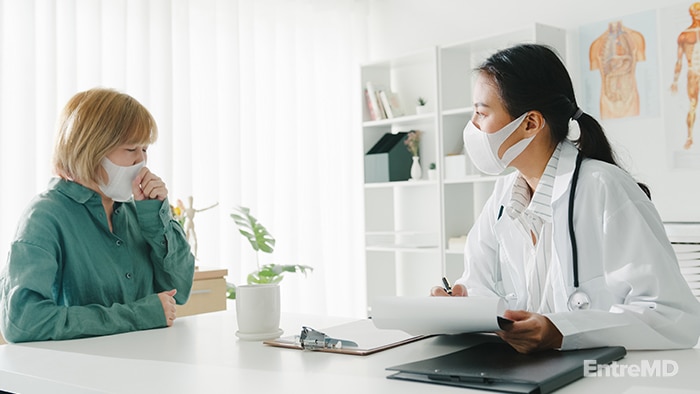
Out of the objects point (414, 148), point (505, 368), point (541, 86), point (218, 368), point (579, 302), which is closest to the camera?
point (505, 368)

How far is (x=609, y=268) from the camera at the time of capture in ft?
4.54

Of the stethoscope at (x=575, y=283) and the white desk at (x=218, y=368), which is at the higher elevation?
the stethoscope at (x=575, y=283)

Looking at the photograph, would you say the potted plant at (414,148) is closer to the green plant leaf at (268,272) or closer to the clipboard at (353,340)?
the green plant leaf at (268,272)

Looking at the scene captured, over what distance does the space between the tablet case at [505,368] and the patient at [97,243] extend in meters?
0.82

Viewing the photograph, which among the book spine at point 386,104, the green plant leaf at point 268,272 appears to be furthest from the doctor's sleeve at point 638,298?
the book spine at point 386,104

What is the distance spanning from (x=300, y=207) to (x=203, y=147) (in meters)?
0.81

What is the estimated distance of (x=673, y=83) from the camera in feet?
10.6

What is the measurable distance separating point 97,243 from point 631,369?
125cm

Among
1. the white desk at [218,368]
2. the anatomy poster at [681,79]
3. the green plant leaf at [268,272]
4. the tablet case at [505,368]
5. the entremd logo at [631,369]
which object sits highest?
the anatomy poster at [681,79]

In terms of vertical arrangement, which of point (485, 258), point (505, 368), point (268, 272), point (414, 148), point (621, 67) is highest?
point (621, 67)

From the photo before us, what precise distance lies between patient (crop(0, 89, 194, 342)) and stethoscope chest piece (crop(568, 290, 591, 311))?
0.93 metres

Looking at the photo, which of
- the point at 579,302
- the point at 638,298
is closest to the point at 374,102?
the point at 579,302

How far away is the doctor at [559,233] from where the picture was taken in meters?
1.22

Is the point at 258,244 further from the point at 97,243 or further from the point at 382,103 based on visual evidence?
the point at 97,243
